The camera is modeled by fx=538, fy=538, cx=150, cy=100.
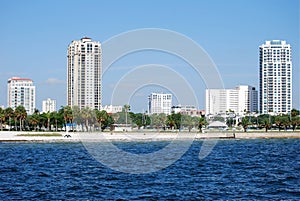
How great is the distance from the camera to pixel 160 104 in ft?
616

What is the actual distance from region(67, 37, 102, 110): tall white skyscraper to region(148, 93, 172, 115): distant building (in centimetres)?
2988

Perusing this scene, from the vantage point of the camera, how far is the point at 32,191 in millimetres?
28547

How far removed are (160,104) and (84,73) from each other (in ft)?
149

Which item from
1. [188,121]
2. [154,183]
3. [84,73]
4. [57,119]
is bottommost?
[154,183]

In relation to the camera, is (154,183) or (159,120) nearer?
(154,183)

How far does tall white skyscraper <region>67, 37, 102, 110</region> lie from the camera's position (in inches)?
5630

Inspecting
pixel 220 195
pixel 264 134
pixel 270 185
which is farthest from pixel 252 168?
pixel 264 134

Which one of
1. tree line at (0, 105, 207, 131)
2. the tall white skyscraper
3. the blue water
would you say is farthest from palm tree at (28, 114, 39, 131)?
the blue water

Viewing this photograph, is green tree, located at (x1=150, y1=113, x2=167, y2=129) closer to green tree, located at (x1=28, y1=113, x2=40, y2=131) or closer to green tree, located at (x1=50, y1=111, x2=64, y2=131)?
green tree, located at (x1=50, y1=111, x2=64, y2=131)

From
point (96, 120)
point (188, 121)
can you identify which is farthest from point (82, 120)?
point (188, 121)

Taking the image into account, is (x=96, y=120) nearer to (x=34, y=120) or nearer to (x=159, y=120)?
(x=34, y=120)

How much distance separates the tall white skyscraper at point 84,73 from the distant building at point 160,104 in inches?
1176

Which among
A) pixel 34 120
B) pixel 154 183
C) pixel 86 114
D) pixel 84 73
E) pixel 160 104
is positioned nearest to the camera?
pixel 154 183

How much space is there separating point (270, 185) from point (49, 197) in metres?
13.1
